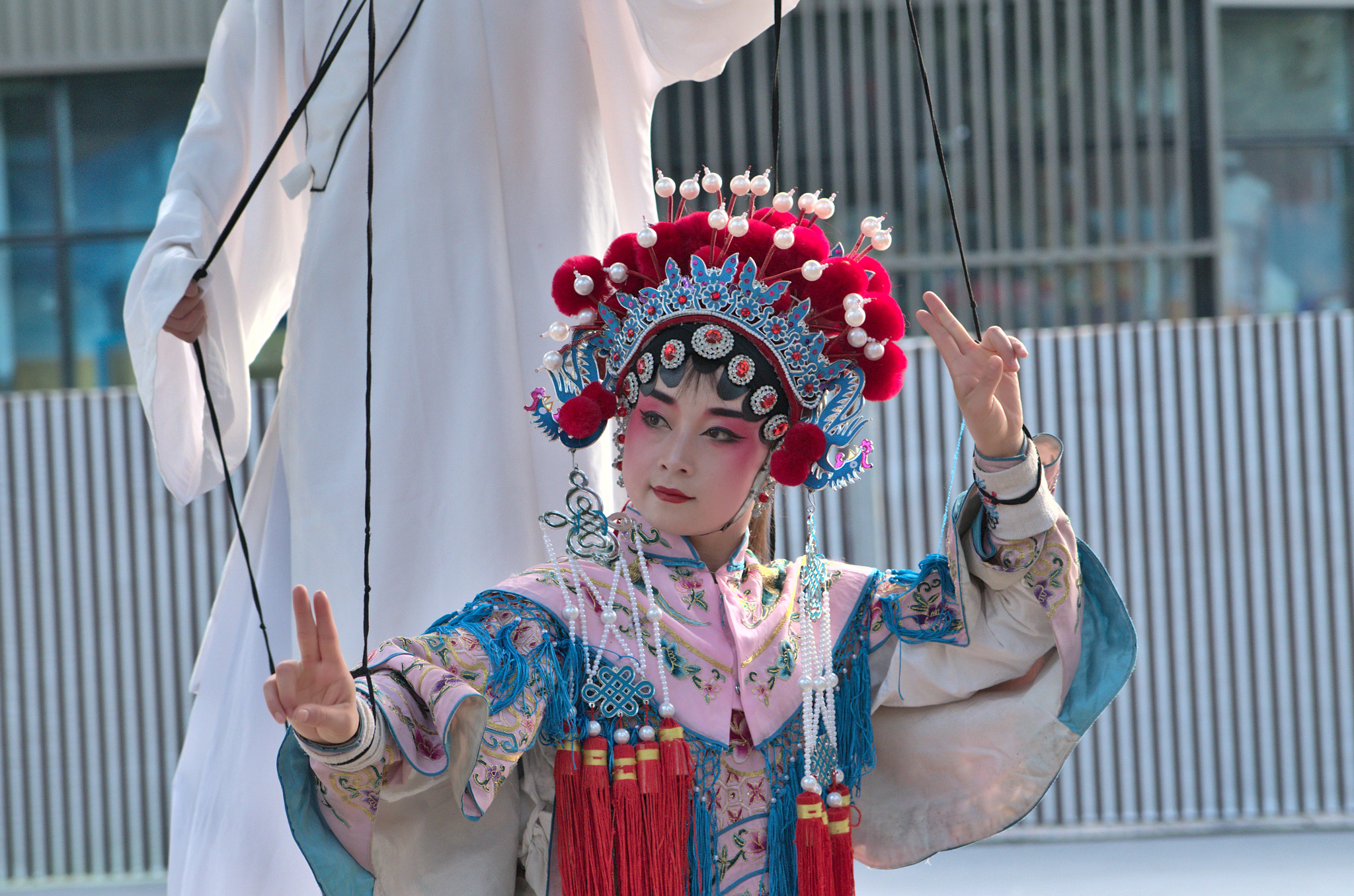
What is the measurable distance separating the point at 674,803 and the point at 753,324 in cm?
55

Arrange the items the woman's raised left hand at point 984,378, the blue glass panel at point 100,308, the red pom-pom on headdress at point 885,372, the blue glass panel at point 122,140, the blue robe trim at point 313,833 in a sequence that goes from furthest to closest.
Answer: the blue glass panel at point 100,308
the blue glass panel at point 122,140
the red pom-pom on headdress at point 885,372
the woman's raised left hand at point 984,378
the blue robe trim at point 313,833

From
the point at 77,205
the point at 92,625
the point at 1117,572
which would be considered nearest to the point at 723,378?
the point at 1117,572

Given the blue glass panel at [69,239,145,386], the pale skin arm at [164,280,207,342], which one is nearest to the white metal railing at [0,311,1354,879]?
the blue glass panel at [69,239,145,386]

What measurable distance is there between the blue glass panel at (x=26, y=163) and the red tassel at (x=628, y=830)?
19.1 ft

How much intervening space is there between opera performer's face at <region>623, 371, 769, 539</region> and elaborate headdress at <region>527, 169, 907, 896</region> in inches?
1.0

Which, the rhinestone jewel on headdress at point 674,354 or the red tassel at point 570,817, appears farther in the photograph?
the rhinestone jewel on headdress at point 674,354

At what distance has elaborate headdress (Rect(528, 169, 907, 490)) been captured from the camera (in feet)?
4.97

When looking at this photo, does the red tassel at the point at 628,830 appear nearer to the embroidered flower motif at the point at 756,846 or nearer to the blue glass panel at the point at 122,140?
the embroidered flower motif at the point at 756,846

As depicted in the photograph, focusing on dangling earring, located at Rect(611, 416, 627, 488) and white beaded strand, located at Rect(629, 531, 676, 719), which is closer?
white beaded strand, located at Rect(629, 531, 676, 719)

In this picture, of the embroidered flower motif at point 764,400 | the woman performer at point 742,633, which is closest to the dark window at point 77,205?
the woman performer at point 742,633

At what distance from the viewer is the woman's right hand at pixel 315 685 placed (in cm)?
113

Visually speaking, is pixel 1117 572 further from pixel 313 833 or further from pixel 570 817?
pixel 313 833

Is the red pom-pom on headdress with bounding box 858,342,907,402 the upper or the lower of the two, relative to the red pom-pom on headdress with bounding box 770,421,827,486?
upper

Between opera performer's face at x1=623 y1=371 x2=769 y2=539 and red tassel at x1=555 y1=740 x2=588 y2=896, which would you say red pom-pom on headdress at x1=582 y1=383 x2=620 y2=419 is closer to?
opera performer's face at x1=623 y1=371 x2=769 y2=539
